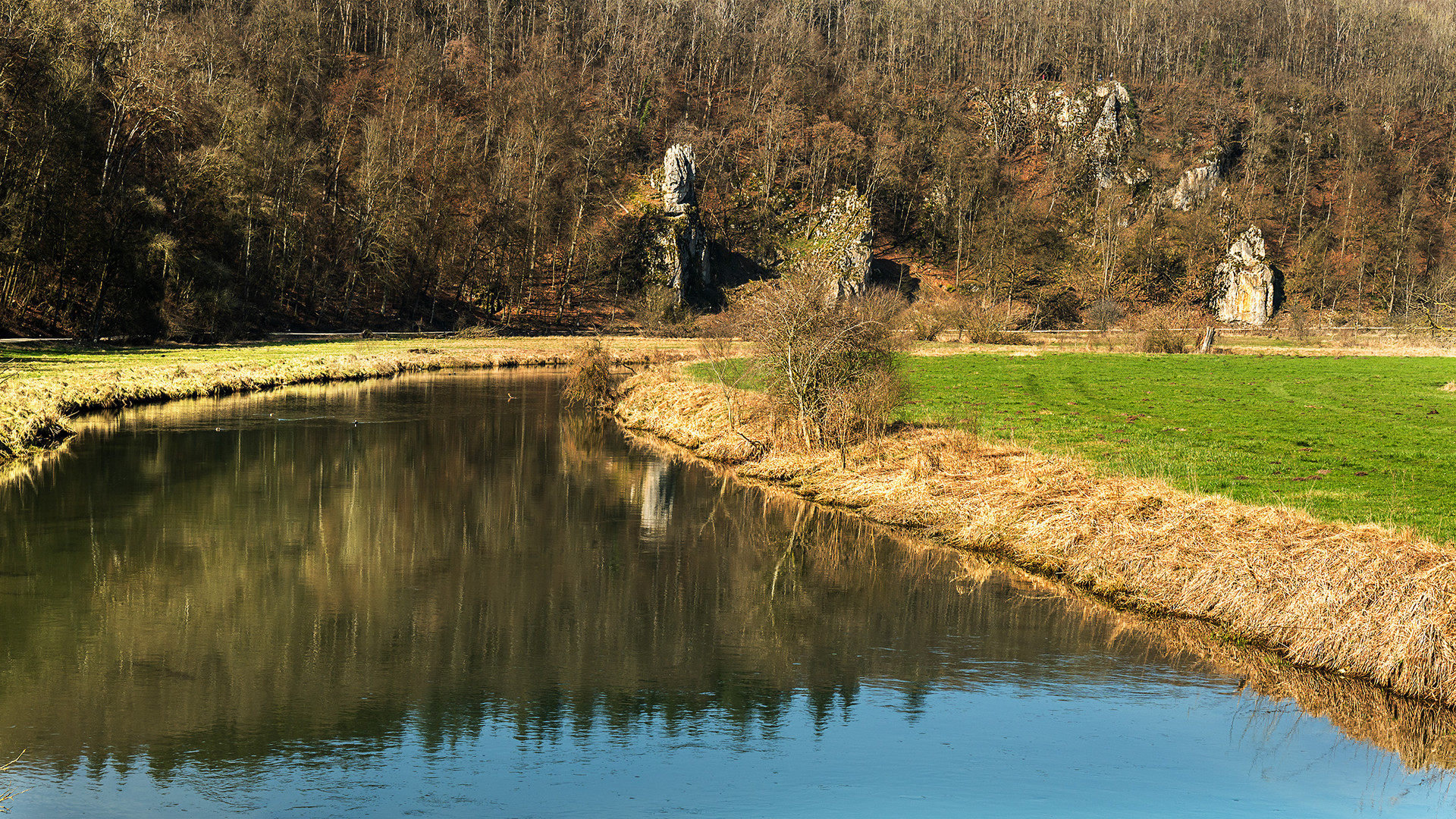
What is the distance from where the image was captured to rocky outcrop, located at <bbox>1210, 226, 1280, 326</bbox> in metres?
108

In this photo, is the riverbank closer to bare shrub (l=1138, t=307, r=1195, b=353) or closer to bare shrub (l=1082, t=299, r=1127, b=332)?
bare shrub (l=1138, t=307, r=1195, b=353)

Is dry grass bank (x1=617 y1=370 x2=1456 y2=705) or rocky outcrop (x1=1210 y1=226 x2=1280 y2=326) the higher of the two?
rocky outcrop (x1=1210 y1=226 x2=1280 y2=326)

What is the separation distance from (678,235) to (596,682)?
309ft

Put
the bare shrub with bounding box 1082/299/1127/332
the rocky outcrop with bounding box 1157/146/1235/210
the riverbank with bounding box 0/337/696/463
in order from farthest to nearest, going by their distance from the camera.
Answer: the rocky outcrop with bounding box 1157/146/1235/210
the bare shrub with bounding box 1082/299/1127/332
the riverbank with bounding box 0/337/696/463

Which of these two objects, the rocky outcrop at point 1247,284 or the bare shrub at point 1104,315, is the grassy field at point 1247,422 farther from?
the rocky outcrop at point 1247,284

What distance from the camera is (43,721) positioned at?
389 inches

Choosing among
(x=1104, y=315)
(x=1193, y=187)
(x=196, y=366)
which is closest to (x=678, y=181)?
(x=1104, y=315)

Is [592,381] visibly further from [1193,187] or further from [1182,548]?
[1193,187]

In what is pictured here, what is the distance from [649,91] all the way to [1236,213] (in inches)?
2895

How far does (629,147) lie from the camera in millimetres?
122062

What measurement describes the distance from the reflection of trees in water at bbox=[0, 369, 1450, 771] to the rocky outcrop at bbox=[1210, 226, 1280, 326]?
3939 inches

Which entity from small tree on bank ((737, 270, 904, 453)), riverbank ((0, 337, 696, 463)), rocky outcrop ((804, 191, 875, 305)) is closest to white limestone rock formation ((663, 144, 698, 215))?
rocky outcrop ((804, 191, 875, 305))

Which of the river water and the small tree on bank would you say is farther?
the small tree on bank

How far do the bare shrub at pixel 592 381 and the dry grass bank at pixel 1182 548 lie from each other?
16.7m
